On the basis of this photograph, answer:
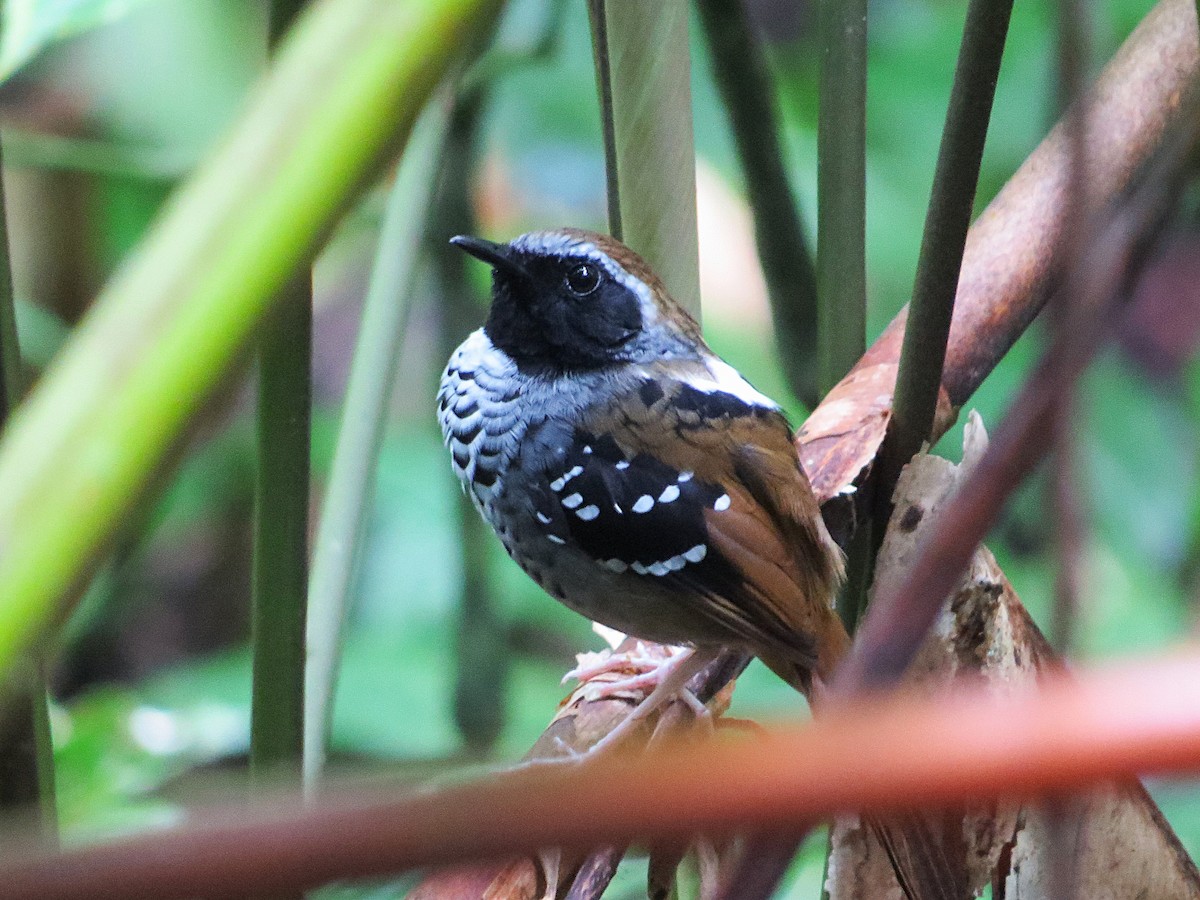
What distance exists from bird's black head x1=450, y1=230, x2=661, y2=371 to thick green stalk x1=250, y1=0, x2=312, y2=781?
80 centimetres

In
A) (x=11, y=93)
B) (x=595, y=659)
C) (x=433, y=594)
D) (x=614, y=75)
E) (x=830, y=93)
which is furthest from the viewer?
(x=11, y=93)

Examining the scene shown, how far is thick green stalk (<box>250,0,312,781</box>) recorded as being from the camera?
1.16 meters

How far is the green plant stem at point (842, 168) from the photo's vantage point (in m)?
1.51

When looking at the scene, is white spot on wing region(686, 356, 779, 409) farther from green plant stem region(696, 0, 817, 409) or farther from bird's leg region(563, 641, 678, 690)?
bird's leg region(563, 641, 678, 690)

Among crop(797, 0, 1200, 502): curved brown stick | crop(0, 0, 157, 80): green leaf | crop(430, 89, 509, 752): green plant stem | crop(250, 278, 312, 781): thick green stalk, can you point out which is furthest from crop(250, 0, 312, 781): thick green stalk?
crop(430, 89, 509, 752): green plant stem

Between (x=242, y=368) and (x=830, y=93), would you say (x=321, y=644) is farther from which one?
(x=242, y=368)

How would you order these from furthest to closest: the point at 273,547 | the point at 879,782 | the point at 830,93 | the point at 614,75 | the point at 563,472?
the point at 563,472 < the point at 830,93 < the point at 614,75 < the point at 273,547 < the point at 879,782

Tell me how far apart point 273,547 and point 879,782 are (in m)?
1.02

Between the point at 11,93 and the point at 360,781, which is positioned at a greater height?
the point at 11,93

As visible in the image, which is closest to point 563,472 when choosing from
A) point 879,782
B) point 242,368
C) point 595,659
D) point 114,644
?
point 595,659

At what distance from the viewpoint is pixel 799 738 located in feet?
0.95

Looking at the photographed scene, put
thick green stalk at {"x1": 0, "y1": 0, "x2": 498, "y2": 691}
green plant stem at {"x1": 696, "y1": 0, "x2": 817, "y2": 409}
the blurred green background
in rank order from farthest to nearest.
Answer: the blurred green background
green plant stem at {"x1": 696, "y1": 0, "x2": 817, "y2": 409}
thick green stalk at {"x1": 0, "y1": 0, "x2": 498, "y2": 691}

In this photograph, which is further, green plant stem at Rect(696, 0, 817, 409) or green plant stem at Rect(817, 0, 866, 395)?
green plant stem at Rect(696, 0, 817, 409)

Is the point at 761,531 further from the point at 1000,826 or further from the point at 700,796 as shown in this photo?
the point at 700,796
